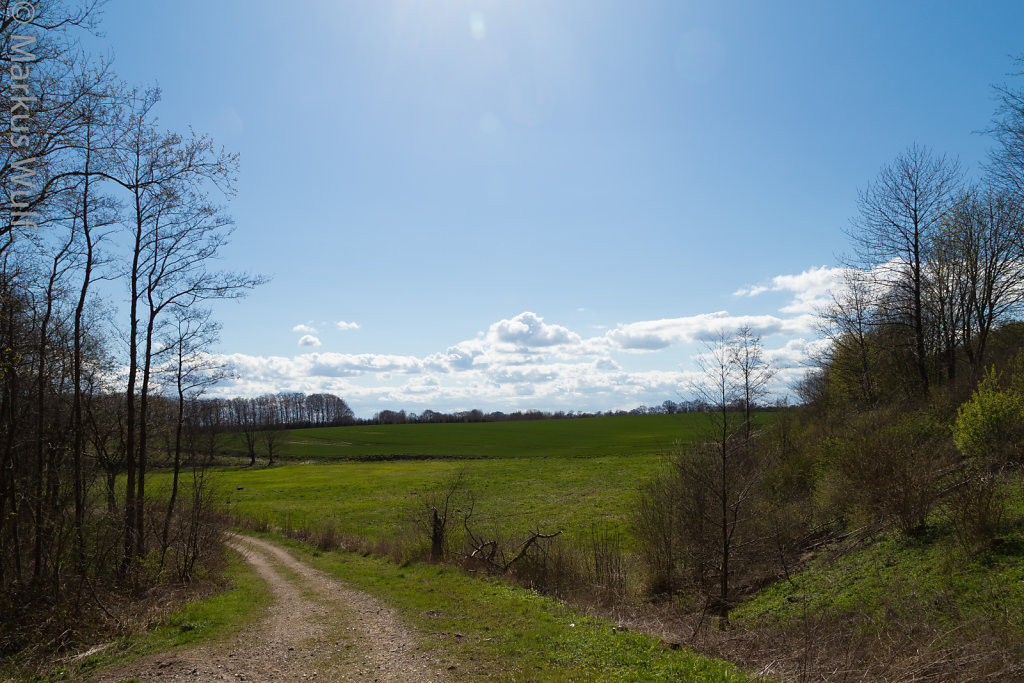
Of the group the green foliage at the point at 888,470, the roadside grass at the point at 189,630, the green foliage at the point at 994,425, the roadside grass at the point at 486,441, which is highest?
the green foliage at the point at 994,425

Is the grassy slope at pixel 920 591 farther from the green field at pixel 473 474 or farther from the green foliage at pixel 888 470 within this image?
the green field at pixel 473 474

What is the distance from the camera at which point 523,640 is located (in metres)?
9.42

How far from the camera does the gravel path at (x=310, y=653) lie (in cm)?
818

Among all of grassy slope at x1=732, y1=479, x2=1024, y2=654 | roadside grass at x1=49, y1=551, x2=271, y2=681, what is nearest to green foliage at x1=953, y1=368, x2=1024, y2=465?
grassy slope at x1=732, y1=479, x2=1024, y2=654

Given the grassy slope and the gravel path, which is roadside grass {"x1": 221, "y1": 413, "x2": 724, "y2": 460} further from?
the gravel path

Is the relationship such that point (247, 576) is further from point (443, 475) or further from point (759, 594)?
point (443, 475)

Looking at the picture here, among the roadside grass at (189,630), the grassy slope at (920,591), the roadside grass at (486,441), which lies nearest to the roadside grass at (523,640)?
the roadside grass at (189,630)

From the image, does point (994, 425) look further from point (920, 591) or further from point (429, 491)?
point (429, 491)

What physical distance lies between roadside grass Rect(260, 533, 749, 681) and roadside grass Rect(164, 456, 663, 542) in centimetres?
981

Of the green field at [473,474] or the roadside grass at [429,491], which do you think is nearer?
the roadside grass at [429,491]

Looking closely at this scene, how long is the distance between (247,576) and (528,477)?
38.5 metres

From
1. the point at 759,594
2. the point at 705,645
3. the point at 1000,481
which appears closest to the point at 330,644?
the point at 705,645

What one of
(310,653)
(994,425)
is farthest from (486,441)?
(310,653)

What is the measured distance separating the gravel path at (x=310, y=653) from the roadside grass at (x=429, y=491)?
11.5m
